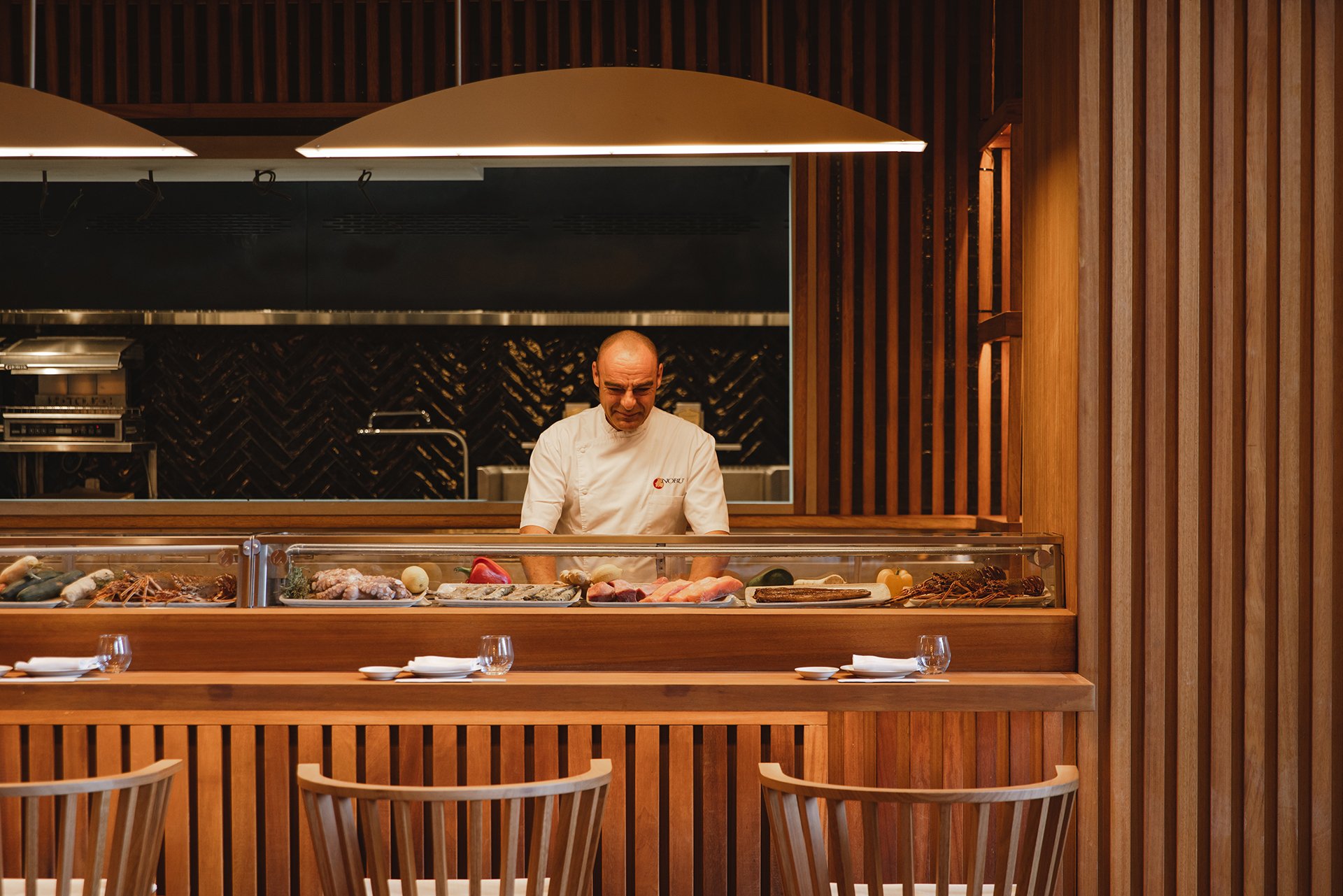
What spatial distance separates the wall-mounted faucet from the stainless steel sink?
146 mm

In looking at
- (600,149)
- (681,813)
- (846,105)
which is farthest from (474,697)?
(846,105)

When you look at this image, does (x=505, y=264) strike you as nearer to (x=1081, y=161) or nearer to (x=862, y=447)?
(x=862, y=447)

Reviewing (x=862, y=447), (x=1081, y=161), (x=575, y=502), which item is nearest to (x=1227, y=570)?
(x=1081, y=161)

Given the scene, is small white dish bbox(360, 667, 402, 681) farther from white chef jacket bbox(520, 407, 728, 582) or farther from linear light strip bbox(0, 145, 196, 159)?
linear light strip bbox(0, 145, 196, 159)

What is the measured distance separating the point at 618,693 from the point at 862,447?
2743mm

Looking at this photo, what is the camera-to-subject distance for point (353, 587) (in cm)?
263

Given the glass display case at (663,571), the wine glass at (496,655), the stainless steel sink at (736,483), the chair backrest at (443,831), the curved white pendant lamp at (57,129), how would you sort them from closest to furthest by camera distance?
the chair backrest at (443,831)
the wine glass at (496,655)
the glass display case at (663,571)
the curved white pendant lamp at (57,129)
the stainless steel sink at (736,483)

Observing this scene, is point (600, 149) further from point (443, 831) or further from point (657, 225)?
point (657, 225)

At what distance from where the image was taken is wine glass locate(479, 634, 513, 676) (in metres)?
2.38

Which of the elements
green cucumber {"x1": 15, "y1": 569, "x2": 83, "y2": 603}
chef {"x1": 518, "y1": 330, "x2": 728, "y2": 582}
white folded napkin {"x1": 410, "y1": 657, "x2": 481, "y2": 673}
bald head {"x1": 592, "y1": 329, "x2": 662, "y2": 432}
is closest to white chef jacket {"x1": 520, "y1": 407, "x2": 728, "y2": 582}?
chef {"x1": 518, "y1": 330, "x2": 728, "y2": 582}

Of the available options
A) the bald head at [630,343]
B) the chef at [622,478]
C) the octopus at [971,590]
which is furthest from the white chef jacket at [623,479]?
the octopus at [971,590]

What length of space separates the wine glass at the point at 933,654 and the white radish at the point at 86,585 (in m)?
1.84

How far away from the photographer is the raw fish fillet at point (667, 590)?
8.63ft

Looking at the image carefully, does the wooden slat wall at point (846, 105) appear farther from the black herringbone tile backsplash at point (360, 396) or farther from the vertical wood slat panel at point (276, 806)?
the vertical wood slat panel at point (276, 806)
